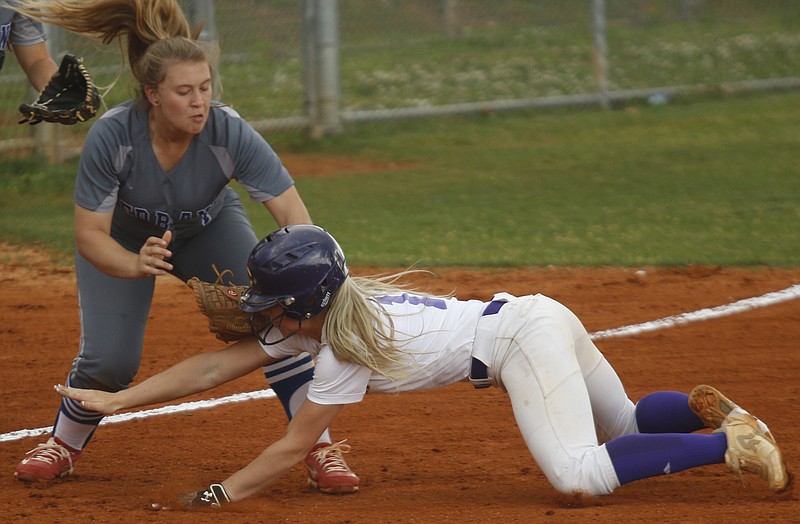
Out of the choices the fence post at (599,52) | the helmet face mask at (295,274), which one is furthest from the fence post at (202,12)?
the helmet face mask at (295,274)

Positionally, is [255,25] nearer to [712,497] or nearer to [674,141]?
[674,141]

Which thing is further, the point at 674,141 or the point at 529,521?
the point at 674,141

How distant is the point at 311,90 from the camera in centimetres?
1166

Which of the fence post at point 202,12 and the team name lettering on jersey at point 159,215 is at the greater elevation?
the team name lettering on jersey at point 159,215

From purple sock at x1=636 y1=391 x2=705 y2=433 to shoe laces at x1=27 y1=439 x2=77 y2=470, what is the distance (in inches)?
84.7

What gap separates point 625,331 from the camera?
6164 millimetres

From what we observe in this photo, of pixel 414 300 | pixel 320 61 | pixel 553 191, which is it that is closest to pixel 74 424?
pixel 414 300

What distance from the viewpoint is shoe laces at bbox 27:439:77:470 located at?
4323mm

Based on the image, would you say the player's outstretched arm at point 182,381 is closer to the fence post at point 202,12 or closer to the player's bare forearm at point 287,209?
the player's bare forearm at point 287,209

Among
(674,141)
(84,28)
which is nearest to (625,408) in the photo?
(84,28)

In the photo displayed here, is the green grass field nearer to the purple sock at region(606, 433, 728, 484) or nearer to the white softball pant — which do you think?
the white softball pant

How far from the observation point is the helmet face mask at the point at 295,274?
3.64m

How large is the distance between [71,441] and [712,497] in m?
2.37

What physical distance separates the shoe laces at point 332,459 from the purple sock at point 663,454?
1.02 metres
